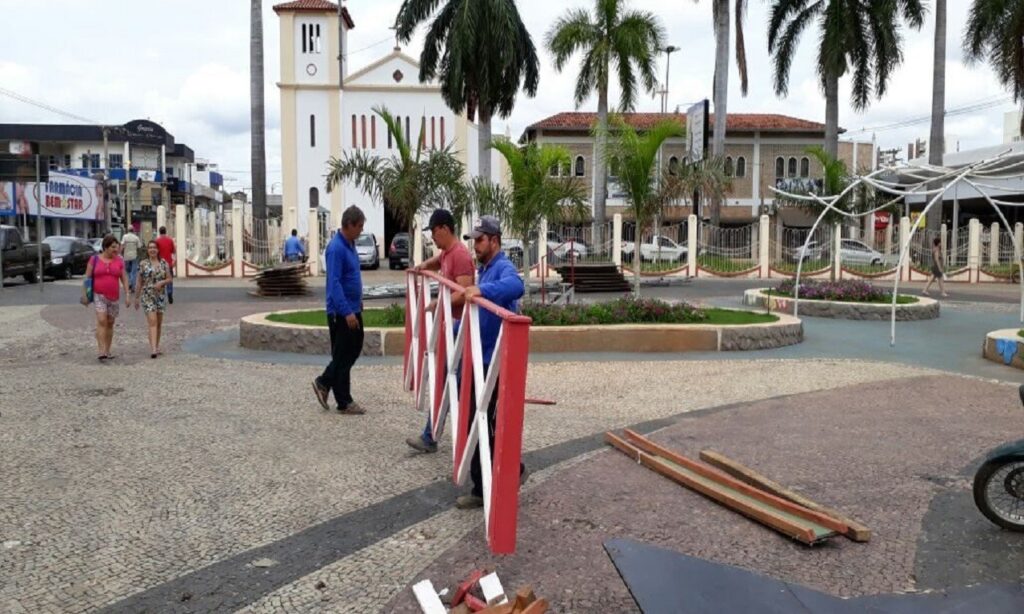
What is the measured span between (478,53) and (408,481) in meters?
26.4

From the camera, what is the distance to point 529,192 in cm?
1544

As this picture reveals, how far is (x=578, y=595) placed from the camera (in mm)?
4086

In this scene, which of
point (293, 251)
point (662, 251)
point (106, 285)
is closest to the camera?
point (106, 285)

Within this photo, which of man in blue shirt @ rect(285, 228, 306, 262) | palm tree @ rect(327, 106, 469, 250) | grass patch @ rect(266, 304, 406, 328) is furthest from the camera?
man in blue shirt @ rect(285, 228, 306, 262)

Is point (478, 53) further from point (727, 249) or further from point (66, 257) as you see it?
point (66, 257)

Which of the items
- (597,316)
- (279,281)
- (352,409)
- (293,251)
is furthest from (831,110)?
(352,409)

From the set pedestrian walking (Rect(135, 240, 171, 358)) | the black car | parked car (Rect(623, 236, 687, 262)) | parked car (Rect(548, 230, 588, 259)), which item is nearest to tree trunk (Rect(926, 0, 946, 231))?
parked car (Rect(623, 236, 687, 262))

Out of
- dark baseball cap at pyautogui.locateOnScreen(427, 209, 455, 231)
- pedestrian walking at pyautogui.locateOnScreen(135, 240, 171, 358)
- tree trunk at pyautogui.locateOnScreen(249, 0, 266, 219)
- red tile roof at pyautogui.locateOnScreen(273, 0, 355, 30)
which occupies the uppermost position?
red tile roof at pyautogui.locateOnScreen(273, 0, 355, 30)

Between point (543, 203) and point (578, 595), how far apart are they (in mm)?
11746

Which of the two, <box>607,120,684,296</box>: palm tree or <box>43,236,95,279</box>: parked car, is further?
<box>43,236,95,279</box>: parked car

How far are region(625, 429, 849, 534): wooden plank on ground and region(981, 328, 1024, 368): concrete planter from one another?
6854 mm

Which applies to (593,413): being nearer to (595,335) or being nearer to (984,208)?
(595,335)

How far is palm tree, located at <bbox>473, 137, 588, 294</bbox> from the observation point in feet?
50.8

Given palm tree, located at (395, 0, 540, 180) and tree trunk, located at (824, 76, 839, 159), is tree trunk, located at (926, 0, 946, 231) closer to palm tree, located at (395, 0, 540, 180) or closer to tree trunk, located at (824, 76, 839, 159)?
tree trunk, located at (824, 76, 839, 159)
